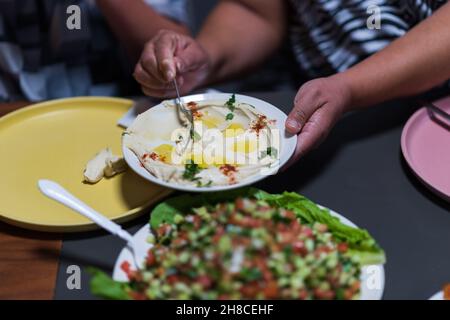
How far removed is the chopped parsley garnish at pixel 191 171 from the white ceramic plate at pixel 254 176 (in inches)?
1.2

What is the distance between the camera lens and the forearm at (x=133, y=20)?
1.56 m

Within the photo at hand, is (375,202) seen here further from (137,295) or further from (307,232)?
(137,295)

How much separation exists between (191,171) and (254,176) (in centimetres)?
11

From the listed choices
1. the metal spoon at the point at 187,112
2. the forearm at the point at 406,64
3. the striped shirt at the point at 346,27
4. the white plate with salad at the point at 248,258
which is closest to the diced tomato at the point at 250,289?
the white plate with salad at the point at 248,258

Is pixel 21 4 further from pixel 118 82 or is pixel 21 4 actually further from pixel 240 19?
pixel 240 19

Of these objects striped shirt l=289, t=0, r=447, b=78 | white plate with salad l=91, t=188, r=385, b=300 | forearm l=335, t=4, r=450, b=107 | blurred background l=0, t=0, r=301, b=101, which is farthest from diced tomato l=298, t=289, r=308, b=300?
blurred background l=0, t=0, r=301, b=101

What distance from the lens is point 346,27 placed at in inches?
54.7

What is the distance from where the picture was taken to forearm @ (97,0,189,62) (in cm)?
156

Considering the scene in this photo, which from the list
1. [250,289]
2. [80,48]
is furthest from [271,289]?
[80,48]

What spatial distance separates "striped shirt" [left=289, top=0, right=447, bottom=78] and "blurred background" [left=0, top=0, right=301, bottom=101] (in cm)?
17

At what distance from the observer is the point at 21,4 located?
→ 151 cm
